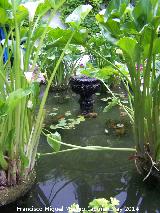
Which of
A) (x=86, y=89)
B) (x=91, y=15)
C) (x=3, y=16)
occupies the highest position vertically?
(x=91, y=15)

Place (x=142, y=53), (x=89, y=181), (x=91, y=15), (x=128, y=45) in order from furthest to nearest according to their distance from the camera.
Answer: (x=91, y=15) < (x=89, y=181) < (x=142, y=53) < (x=128, y=45)

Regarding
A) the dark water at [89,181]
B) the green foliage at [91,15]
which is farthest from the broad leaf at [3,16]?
the green foliage at [91,15]

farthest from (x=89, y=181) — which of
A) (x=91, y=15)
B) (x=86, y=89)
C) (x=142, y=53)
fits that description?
(x=91, y=15)

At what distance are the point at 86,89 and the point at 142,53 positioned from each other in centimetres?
135

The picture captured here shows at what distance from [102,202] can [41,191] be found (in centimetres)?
81

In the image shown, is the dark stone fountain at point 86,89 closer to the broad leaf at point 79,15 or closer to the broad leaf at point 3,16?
the broad leaf at point 79,15

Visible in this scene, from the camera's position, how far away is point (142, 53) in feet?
4.91

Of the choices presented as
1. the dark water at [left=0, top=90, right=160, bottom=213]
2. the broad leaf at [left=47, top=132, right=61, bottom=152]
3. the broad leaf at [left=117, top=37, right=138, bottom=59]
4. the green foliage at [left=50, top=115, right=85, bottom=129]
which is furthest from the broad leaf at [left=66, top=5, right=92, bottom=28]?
the green foliage at [left=50, top=115, right=85, bottom=129]

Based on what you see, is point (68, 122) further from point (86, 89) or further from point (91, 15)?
point (91, 15)

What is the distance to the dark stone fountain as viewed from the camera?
280 cm

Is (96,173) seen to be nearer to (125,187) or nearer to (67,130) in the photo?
(125,187)

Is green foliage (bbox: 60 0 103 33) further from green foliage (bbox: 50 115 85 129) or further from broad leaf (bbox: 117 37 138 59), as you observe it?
broad leaf (bbox: 117 37 138 59)

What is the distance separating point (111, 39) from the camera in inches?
59.7

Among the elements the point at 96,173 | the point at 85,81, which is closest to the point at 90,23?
the point at 85,81
